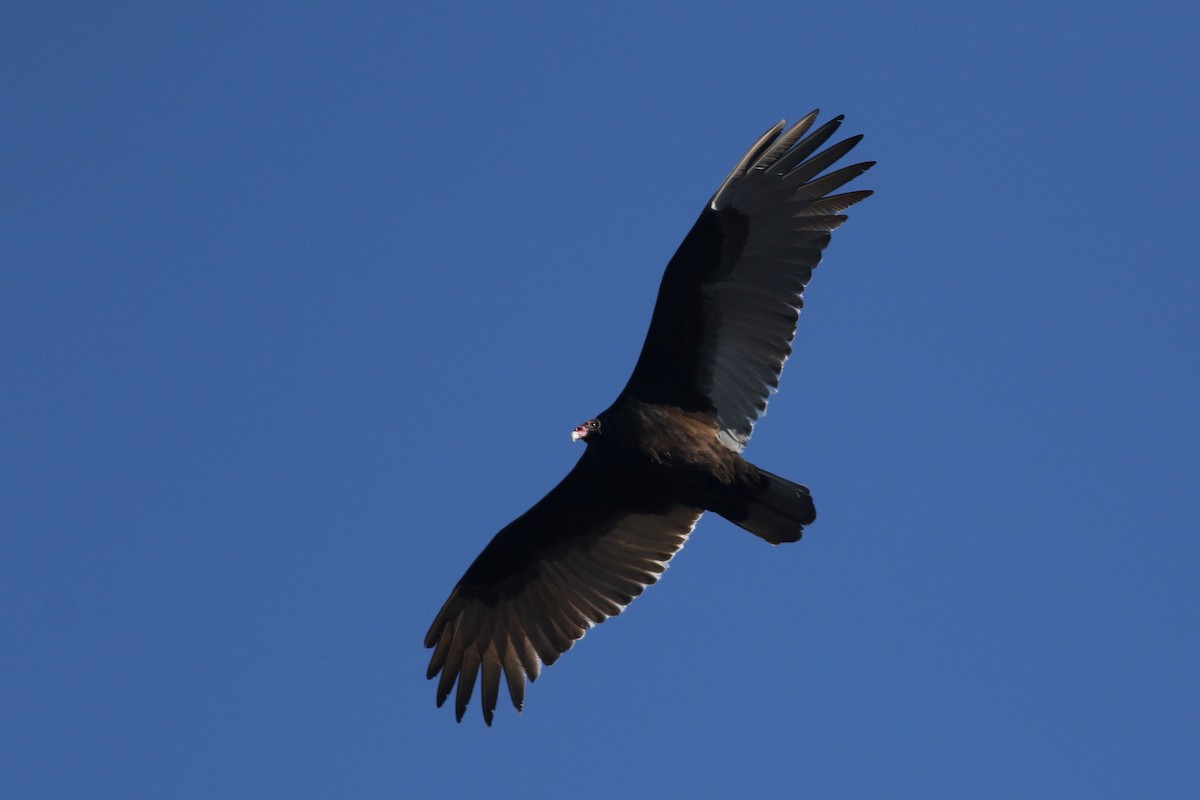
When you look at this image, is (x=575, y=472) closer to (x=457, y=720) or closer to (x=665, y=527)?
(x=665, y=527)

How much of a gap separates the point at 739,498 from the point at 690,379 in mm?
792

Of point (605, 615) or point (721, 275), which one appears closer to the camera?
point (721, 275)

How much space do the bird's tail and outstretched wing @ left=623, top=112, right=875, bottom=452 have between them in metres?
0.42

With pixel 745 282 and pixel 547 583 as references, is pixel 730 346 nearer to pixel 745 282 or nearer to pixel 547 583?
pixel 745 282

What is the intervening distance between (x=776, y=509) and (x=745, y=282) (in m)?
1.37

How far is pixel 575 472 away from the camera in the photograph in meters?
8.74

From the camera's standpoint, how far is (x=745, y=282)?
8297 millimetres

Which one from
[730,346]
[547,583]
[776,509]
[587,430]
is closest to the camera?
[776,509]

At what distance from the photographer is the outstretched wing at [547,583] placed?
889cm

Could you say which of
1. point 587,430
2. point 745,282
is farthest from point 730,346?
point 587,430

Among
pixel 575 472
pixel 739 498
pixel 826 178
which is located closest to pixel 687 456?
pixel 739 498

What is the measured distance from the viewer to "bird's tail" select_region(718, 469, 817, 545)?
7.93m

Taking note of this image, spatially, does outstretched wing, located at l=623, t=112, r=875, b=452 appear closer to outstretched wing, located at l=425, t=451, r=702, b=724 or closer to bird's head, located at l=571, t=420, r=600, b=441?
bird's head, located at l=571, t=420, r=600, b=441

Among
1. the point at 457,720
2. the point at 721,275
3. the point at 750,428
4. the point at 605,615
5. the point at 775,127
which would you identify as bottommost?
the point at 457,720
